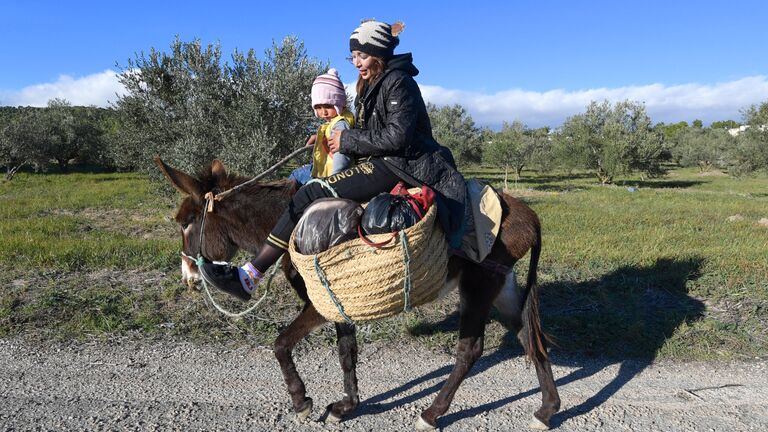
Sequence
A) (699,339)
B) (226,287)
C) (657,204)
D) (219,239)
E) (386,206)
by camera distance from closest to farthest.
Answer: (386,206) → (226,287) → (219,239) → (699,339) → (657,204)

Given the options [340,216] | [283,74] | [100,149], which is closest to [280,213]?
[340,216]

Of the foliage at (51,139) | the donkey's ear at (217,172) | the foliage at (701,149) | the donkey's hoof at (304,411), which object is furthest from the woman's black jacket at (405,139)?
the foliage at (701,149)

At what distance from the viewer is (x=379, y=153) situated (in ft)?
11.4

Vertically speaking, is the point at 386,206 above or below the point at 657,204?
above

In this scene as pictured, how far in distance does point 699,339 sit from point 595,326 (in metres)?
1.00

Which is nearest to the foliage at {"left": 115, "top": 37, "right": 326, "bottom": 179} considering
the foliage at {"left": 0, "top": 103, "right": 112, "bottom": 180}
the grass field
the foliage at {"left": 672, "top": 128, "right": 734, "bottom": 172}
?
the grass field

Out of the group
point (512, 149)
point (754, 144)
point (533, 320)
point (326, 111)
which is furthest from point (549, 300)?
point (512, 149)

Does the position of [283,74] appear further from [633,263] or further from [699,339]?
[699,339]

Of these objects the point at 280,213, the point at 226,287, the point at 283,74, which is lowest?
the point at 226,287

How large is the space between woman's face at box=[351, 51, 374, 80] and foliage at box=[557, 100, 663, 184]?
39.0 meters

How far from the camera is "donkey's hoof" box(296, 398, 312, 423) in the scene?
3816 millimetres

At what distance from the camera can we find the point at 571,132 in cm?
4519

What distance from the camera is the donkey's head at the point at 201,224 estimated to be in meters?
3.99

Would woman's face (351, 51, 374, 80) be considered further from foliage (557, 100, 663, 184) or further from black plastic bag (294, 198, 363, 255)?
foliage (557, 100, 663, 184)
